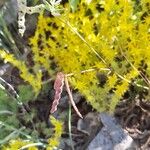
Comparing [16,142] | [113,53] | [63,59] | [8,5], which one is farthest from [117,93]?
[8,5]

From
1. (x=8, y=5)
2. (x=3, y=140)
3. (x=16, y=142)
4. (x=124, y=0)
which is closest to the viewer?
(x=16, y=142)

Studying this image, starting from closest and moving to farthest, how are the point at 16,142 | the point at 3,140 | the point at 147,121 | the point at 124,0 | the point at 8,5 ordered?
the point at 16,142 < the point at 124,0 < the point at 3,140 < the point at 147,121 < the point at 8,5

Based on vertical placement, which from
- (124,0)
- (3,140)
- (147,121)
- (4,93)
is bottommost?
(147,121)

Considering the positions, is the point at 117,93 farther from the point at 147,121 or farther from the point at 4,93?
the point at 4,93

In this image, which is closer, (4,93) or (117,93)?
(117,93)

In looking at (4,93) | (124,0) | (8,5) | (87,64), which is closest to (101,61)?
(87,64)

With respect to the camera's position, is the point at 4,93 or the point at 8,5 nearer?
the point at 4,93

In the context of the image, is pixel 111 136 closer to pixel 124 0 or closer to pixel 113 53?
pixel 113 53

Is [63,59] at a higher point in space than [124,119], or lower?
higher

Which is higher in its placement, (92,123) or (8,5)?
(8,5)
